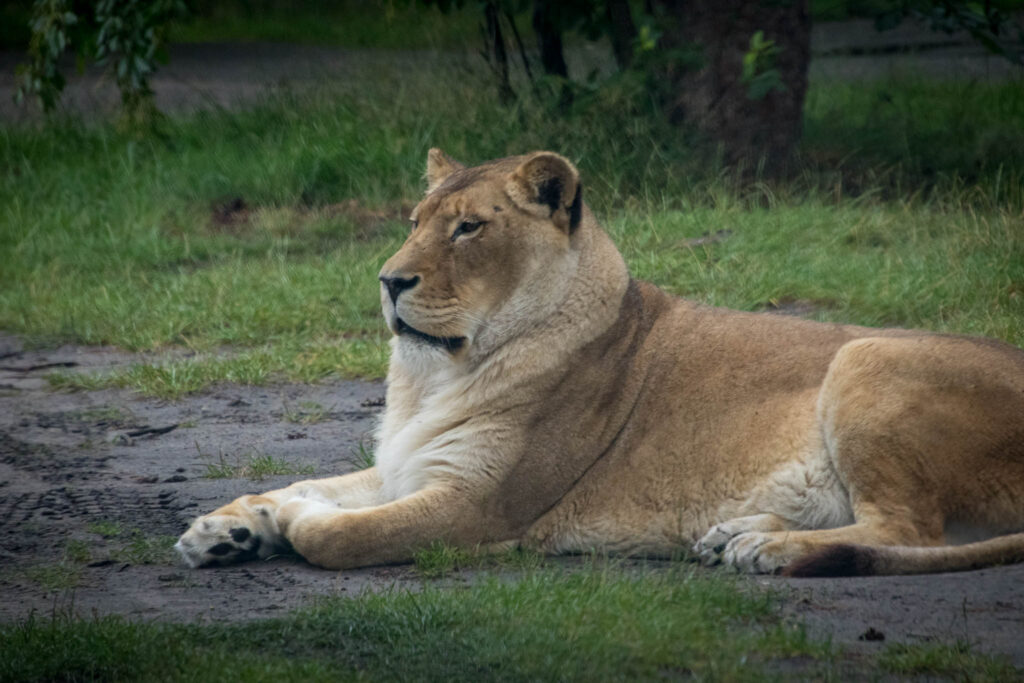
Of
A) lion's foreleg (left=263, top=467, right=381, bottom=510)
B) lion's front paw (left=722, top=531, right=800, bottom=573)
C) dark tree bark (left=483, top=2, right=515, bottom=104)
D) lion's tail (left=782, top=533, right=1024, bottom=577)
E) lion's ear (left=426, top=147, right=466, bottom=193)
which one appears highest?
lion's ear (left=426, top=147, right=466, bottom=193)

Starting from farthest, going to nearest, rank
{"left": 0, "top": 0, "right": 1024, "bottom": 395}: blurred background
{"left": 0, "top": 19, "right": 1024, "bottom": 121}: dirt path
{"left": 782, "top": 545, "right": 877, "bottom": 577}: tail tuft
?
{"left": 0, "top": 19, "right": 1024, "bottom": 121}: dirt path, {"left": 0, "top": 0, "right": 1024, "bottom": 395}: blurred background, {"left": 782, "top": 545, "right": 877, "bottom": 577}: tail tuft

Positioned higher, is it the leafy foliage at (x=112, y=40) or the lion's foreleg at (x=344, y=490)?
the leafy foliage at (x=112, y=40)

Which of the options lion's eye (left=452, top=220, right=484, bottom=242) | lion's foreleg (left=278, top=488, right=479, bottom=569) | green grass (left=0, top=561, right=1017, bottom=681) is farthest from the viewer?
lion's eye (left=452, top=220, right=484, bottom=242)

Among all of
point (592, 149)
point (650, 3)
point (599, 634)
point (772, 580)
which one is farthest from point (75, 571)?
point (650, 3)

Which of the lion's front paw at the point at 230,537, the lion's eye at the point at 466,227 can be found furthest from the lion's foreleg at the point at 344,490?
the lion's eye at the point at 466,227

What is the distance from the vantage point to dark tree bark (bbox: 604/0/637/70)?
9141mm

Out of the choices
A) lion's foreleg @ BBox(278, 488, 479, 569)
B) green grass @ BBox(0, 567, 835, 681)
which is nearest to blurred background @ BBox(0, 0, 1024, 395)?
lion's foreleg @ BBox(278, 488, 479, 569)

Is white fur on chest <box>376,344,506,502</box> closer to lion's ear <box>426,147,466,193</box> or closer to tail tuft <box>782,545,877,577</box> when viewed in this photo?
lion's ear <box>426,147,466,193</box>

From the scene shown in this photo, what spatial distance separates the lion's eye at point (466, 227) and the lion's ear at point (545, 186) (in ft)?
0.45

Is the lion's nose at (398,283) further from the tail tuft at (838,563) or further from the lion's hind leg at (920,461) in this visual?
the tail tuft at (838,563)

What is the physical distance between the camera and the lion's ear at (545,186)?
4094mm

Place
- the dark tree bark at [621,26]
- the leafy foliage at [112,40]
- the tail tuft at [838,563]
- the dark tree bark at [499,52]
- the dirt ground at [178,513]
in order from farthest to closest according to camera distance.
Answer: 1. the dark tree bark at [499,52]
2. the dark tree bark at [621,26]
3. the leafy foliage at [112,40]
4. the tail tuft at [838,563]
5. the dirt ground at [178,513]

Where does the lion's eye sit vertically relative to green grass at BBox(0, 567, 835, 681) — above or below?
above

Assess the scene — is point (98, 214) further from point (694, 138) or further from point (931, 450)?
point (931, 450)
